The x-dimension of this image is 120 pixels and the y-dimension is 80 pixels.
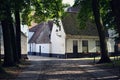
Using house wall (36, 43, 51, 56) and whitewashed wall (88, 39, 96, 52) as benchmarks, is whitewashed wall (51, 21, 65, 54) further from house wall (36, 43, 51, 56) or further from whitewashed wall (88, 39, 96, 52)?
whitewashed wall (88, 39, 96, 52)

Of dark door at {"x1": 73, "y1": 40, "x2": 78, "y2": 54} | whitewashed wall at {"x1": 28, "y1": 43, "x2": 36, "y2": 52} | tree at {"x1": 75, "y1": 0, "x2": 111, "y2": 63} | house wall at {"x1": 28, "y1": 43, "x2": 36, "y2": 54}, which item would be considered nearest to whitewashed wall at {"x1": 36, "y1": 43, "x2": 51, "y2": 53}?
whitewashed wall at {"x1": 28, "y1": 43, "x2": 36, "y2": 52}

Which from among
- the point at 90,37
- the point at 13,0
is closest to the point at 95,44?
the point at 90,37

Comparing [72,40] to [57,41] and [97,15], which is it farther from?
[97,15]

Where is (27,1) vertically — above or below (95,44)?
above

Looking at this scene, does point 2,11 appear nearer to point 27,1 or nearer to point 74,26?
point 27,1

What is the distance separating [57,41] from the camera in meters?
59.1

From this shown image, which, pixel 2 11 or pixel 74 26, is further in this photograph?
pixel 74 26

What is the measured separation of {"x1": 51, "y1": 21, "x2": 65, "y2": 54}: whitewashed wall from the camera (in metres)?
55.7

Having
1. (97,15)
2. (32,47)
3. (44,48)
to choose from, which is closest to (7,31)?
(97,15)

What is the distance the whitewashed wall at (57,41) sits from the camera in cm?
5565

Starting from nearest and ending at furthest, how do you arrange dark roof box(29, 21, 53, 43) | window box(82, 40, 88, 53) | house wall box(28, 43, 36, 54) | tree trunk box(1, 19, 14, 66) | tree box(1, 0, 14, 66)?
tree box(1, 0, 14, 66) < tree trunk box(1, 19, 14, 66) < window box(82, 40, 88, 53) < dark roof box(29, 21, 53, 43) < house wall box(28, 43, 36, 54)

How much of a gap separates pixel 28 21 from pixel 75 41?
14656mm

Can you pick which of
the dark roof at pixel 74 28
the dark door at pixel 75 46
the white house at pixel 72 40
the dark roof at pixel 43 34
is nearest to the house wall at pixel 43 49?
the white house at pixel 72 40

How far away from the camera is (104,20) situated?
35.6 m
